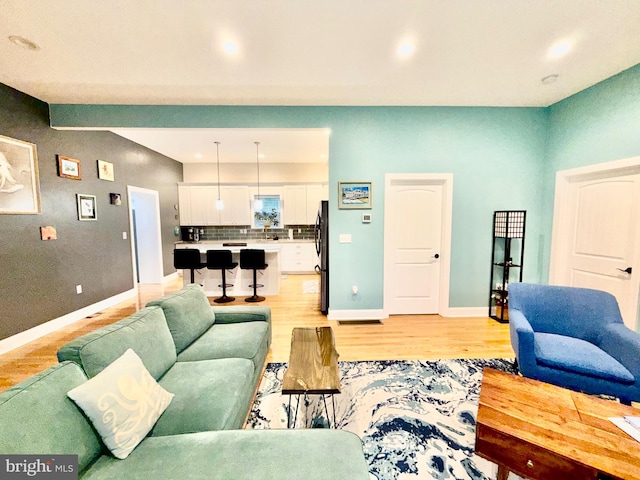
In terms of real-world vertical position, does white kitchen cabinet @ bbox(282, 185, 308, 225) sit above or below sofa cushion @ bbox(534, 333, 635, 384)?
above

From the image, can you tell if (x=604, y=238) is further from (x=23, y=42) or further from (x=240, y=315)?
(x=23, y=42)

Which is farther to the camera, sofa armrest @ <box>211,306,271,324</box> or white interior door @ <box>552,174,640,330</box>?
white interior door @ <box>552,174,640,330</box>

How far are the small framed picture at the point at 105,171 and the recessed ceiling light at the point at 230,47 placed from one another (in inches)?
137

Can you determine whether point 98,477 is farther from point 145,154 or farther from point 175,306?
point 145,154

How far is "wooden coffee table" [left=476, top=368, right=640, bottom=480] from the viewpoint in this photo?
109cm

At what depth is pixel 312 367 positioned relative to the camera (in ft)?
5.59

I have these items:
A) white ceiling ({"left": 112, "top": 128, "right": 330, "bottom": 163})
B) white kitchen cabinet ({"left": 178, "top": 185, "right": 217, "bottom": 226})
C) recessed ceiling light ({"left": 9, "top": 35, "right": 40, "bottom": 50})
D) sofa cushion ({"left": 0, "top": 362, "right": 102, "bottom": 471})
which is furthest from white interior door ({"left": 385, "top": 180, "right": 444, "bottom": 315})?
white kitchen cabinet ({"left": 178, "top": 185, "right": 217, "bottom": 226})

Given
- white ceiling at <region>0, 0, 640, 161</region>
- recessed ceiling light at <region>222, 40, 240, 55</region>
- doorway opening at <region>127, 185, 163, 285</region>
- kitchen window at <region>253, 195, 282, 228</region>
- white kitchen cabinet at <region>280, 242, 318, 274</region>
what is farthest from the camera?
kitchen window at <region>253, 195, 282, 228</region>

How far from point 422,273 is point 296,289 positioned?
2.59 m

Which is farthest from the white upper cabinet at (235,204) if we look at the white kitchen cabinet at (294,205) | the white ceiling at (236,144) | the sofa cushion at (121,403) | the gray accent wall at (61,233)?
the sofa cushion at (121,403)

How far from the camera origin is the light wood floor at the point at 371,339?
8.80 feet

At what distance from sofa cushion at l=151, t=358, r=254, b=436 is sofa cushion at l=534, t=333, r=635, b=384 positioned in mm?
2183

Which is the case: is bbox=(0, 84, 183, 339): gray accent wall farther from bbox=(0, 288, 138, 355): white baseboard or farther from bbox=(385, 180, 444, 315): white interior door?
bbox=(385, 180, 444, 315): white interior door

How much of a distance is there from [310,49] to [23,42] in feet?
7.99
